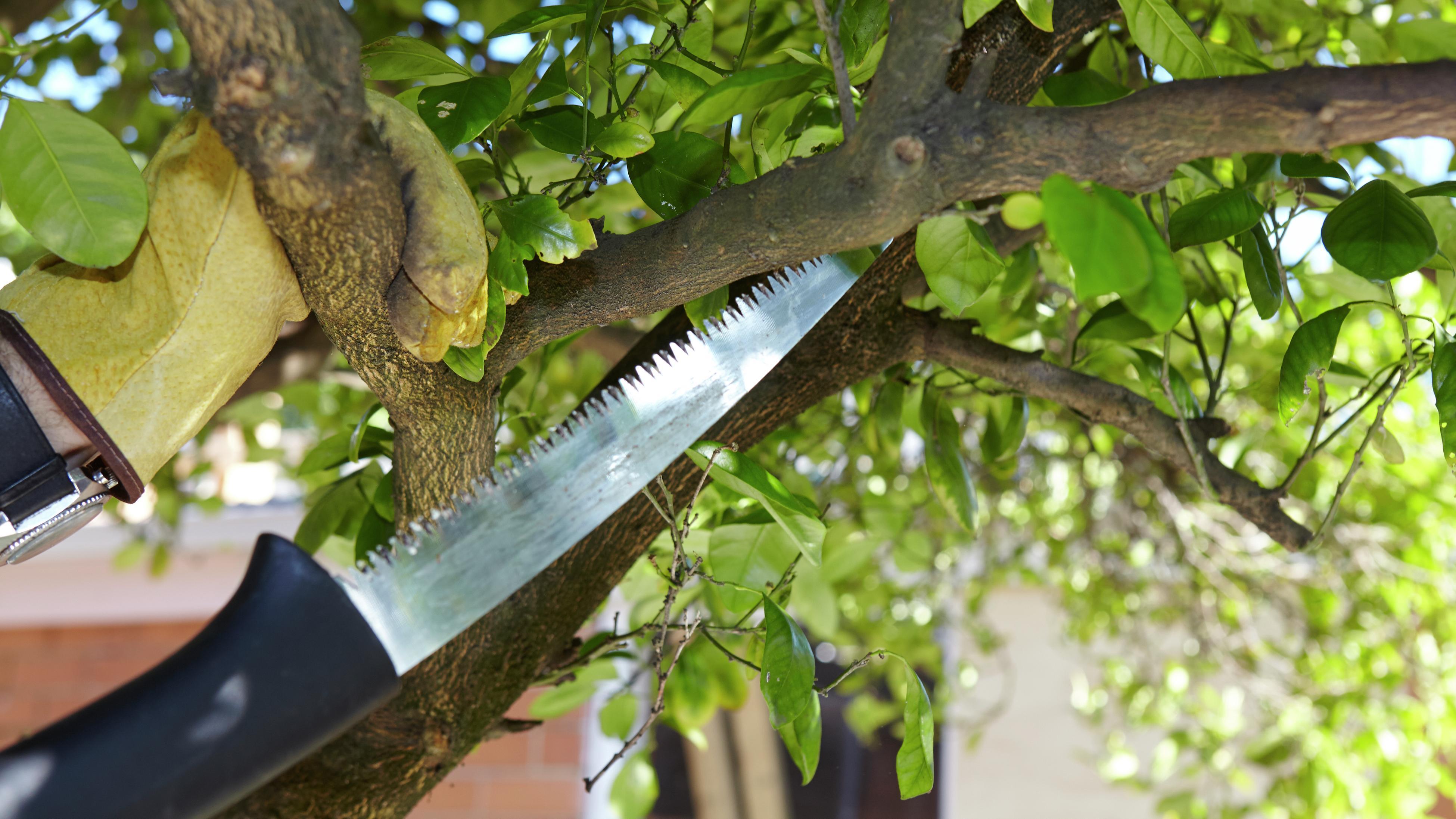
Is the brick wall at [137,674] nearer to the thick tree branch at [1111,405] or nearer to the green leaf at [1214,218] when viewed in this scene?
the thick tree branch at [1111,405]

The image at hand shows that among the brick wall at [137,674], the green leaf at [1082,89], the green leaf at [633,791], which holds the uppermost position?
the green leaf at [1082,89]

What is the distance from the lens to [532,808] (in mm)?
2482

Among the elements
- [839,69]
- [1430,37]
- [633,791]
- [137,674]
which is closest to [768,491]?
[839,69]

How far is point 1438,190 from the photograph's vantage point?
20.4 inches

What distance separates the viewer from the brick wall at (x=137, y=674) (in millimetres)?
2492

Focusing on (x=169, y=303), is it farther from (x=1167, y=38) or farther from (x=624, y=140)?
(x=1167, y=38)

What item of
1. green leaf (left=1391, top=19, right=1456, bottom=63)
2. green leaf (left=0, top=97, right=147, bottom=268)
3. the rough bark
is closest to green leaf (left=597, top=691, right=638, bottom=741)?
the rough bark

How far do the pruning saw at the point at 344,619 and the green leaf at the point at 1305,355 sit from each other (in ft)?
0.93

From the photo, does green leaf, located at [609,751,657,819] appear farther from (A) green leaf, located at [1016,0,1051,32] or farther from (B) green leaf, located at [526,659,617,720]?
(A) green leaf, located at [1016,0,1051,32]

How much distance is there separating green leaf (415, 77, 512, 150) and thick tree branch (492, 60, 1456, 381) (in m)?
0.11

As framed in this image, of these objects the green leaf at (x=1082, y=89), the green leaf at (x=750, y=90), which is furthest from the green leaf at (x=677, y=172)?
the green leaf at (x=1082, y=89)

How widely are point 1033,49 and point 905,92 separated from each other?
0.26 metres

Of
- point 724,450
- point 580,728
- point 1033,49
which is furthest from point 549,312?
point 580,728

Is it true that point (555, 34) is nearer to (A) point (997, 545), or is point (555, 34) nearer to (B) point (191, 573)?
(A) point (997, 545)
